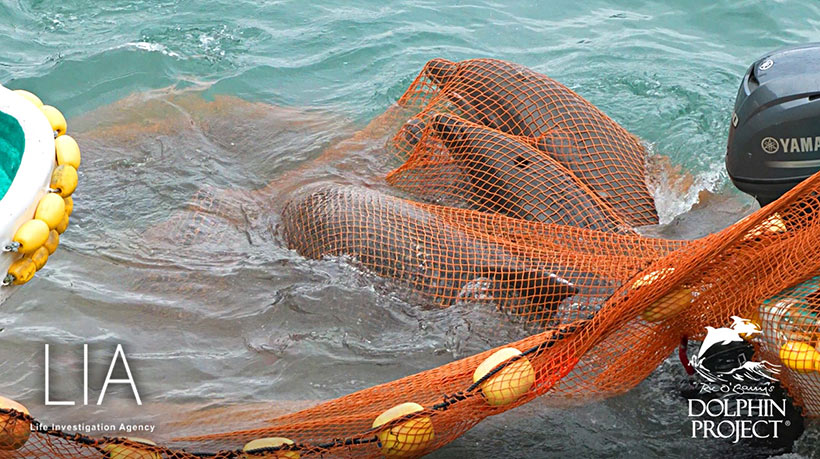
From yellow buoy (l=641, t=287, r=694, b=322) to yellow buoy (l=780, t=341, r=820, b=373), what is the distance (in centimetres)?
39

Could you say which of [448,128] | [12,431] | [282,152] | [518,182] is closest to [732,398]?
[518,182]

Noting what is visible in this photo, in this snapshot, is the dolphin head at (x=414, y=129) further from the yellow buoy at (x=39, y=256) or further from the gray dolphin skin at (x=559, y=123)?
the yellow buoy at (x=39, y=256)

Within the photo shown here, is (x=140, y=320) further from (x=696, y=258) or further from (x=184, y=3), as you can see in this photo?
A: (x=184, y=3)

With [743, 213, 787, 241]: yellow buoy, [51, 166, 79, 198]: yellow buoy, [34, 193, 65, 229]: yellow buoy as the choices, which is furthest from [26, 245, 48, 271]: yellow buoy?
[743, 213, 787, 241]: yellow buoy

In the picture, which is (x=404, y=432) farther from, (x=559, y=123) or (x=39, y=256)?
(x=559, y=123)

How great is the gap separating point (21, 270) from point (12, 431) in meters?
0.59

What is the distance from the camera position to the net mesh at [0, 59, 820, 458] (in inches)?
115

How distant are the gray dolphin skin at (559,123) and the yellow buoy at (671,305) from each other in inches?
69.9

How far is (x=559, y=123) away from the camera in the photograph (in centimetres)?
532

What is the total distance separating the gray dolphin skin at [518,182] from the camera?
4648 millimetres

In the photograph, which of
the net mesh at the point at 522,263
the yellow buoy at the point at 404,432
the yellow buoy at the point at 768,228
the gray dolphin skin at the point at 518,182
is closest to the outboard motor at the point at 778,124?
the net mesh at the point at 522,263

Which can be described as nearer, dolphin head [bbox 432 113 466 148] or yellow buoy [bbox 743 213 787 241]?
yellow buoy [bbox 743 213 787 241]

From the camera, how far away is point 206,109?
6.71m

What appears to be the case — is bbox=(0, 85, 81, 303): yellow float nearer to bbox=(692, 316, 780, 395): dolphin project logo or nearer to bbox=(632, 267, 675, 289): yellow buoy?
bbox=(632, 267, 675, 289): yellow buoy
